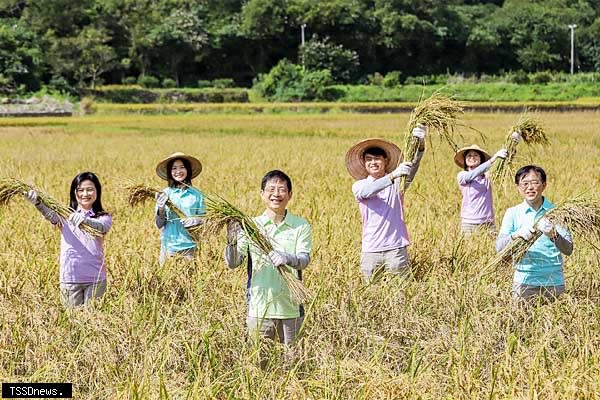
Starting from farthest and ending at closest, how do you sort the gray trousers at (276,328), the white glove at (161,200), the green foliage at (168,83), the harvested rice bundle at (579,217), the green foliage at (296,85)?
1. the green foliage at (168,83)
2. the green foliage at (296,85)
3. the white glove at (161,200)
4. the harvested rice bundle at (579,217)
5. the gray trousers at (276,328)

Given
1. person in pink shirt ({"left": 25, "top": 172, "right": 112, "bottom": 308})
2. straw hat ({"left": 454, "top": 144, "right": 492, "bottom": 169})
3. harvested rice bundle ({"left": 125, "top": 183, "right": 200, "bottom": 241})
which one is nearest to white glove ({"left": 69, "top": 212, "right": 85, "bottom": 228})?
person in pink shirt ({"left": 25, "top": 172, "right": 112, "bottom": 308})

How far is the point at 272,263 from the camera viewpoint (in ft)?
11.8

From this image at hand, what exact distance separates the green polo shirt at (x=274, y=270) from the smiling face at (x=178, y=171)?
60.0 inches

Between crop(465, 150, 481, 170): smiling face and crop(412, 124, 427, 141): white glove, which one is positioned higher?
crop(412, 124, 427, 141): white glove

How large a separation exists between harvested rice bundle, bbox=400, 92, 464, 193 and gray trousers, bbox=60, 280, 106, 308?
70.5 inches

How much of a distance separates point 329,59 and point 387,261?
148 feet

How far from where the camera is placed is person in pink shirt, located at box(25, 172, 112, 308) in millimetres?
4211

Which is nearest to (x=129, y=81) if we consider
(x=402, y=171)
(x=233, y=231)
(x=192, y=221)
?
(x=402, y=171)

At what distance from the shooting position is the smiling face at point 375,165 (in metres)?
4.54

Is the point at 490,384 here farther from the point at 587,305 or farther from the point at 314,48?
the point at 314,48

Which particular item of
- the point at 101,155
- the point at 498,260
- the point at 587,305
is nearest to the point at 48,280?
the point at 498,260

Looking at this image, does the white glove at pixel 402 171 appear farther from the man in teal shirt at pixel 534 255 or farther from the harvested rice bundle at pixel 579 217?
the harvested rice bundle at pixel 579 217

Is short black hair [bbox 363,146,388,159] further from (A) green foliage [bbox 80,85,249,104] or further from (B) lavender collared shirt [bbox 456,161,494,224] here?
(A) green foliage [bbox 80,85,249,104]

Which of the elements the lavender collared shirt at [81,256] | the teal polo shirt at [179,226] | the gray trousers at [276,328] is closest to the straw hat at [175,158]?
the teal polo shirt at [179,226]
